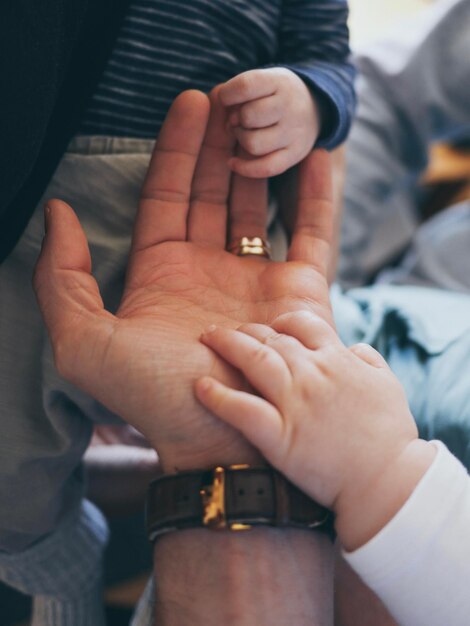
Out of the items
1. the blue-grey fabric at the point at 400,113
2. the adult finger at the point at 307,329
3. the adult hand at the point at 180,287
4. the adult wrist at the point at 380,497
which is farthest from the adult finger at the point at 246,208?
the blue-grey fabric at the point at 400,113

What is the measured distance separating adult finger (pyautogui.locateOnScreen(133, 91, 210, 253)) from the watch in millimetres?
191

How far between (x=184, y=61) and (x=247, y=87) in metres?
0.10

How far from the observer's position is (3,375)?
1.81ft

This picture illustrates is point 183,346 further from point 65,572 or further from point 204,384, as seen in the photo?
point 65,572

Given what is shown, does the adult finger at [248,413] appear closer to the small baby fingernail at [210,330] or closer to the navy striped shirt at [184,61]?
the small baby fingernail at [210,330]

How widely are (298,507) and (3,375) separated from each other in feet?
0.85

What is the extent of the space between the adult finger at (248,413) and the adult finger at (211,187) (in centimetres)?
17

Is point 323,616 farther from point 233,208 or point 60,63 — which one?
point 60,63

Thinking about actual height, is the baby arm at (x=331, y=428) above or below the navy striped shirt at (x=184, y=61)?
below

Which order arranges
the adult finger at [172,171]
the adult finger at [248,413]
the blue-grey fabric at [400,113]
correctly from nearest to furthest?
the adult finger at [248,413], the adult finger at [172,171], the blue-grey fabric at [400,113]

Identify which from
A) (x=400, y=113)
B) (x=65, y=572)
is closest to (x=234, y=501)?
(x=65, y=572)

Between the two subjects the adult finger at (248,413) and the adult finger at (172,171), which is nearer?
the adult finger at (248,413)

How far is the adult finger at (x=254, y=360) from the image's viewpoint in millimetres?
442

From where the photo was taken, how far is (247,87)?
1.66ft
